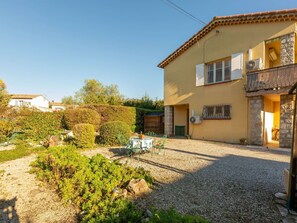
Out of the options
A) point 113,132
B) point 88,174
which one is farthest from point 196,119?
point 88,174

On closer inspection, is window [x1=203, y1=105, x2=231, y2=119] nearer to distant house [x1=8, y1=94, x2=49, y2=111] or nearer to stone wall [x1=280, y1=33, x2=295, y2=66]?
stone wall [x1=280, y1=33, x2=295, y2=66]

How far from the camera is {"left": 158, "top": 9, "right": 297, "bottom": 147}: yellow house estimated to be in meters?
9.09

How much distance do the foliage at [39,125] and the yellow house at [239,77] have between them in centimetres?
970

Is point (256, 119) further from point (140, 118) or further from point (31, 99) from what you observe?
point (31, 99)

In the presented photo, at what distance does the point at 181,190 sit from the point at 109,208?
5.53 feet

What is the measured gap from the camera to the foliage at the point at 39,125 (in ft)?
34.9

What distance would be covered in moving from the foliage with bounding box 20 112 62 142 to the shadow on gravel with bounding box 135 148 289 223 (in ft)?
30.0

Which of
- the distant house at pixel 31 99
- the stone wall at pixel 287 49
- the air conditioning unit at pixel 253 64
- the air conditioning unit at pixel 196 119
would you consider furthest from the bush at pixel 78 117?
the distant house at pixel 31 99

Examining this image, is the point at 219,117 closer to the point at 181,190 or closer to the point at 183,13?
the point at 183,13

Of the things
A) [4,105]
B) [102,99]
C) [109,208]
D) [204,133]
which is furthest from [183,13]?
[102,99]

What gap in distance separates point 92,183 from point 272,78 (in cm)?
1016

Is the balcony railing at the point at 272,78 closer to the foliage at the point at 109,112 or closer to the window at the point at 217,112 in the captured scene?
the window at the point at 217,112

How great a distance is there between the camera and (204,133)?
12672 mm

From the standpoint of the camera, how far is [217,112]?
12.0 metres
